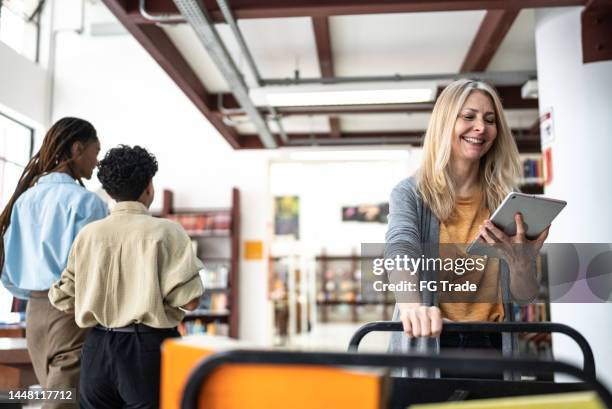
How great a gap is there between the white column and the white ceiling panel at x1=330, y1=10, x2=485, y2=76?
3.72ft

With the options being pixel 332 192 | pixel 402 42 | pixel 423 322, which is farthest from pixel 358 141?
pixel 423 322

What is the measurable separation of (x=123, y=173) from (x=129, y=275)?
38 centimetres

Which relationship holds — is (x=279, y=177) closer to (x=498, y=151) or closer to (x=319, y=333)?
(x=319, y=333)

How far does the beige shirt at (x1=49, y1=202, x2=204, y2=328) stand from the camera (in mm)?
1901

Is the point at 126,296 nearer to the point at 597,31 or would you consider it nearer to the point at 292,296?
the point at 597,31

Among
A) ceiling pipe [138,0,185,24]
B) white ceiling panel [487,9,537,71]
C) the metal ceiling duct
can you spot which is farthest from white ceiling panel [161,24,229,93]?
white ceiling panel [487,9,537,71]

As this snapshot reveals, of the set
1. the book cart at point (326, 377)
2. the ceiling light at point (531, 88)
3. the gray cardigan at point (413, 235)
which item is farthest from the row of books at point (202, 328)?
the book cart at point (326, 377)

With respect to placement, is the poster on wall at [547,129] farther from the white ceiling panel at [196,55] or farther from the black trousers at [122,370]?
the black trousers at [122,370]

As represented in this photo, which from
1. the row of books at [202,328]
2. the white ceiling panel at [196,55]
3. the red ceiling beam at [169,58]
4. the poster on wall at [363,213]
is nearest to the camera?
the red ceiling beam at [169,58]

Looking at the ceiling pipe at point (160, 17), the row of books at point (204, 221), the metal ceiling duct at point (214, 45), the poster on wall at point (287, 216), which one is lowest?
the row of books at point (204, 221)

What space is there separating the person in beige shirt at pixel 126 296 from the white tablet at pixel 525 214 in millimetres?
988

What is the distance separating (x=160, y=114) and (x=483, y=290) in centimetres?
734

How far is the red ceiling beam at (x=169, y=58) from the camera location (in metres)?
4.27

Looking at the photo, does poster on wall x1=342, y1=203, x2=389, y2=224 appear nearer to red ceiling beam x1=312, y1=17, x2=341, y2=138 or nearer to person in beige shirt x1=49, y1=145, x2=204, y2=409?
red ceiling beam x1=312, y1=17, x2=341, y2=138
